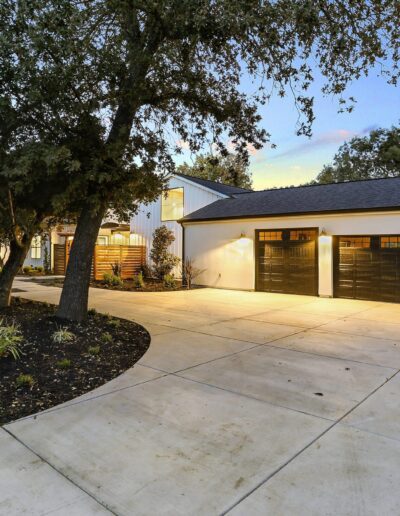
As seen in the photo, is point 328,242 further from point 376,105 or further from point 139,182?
point 139,182

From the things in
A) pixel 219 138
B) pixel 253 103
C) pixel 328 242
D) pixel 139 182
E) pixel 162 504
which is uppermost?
pixel 253 103

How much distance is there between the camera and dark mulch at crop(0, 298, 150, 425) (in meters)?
3.58

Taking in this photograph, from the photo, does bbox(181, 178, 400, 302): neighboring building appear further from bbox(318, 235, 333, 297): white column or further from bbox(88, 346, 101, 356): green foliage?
bbox(88, 346, 101, 356): green foliage

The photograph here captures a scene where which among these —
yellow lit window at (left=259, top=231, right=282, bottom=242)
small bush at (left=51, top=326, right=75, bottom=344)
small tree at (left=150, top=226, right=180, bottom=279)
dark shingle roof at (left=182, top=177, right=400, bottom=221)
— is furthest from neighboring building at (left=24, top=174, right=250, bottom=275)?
small bush at (left=51, top=326, right=75, bottom=344)

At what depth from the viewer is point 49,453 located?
2.62m

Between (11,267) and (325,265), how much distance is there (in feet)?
27.8

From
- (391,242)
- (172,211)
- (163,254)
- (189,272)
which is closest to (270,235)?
(189,272)

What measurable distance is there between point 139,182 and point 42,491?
17.3ft

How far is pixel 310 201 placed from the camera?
12172 millimetres

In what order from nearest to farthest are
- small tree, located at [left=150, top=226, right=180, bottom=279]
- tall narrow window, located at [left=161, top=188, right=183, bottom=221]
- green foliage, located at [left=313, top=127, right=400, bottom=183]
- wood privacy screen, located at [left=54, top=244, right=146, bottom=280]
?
1. small tree, located at [left=150, top=226, right=180, bottom=279]
2. wood privacy screen, located at [left=54, top=244, right=146, bottom=280]
3. tall narrow window, located at [left=161, top=188, right=183, bottom=221]
4. green foliage, located at [left=313, top=127, right=400, bottom=183]

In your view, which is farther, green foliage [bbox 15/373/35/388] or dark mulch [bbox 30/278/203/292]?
dark mulch [bbox 30/278/203/292]

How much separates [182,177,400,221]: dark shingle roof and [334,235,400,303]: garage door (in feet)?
3.25

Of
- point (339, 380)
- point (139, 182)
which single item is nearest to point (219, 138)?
point (139, 182)

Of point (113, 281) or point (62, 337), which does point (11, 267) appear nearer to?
point (62, 337)
